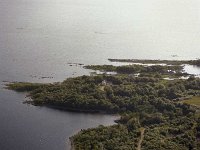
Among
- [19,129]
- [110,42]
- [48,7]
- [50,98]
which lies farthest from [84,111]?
[48,7]

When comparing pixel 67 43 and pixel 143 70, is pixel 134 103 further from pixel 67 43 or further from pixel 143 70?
pixel 67 43

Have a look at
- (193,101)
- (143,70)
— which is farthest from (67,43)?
(193,101)

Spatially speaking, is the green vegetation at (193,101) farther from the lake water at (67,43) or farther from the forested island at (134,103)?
the lake water at (67,43)

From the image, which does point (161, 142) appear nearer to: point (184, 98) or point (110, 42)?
point (184, 98)

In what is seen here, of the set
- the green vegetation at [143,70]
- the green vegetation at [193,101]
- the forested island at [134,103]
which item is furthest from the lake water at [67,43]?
the green vegetation at [193,101]

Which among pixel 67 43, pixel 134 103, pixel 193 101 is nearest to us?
pixel 134 103

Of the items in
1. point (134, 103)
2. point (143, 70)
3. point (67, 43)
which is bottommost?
point (134, 103)

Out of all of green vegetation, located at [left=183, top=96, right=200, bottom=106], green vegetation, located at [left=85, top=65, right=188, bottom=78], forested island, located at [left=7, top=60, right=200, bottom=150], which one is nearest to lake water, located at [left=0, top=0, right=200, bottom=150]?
forested island, located at [left=7, top=60, right=200, bottom=150]
